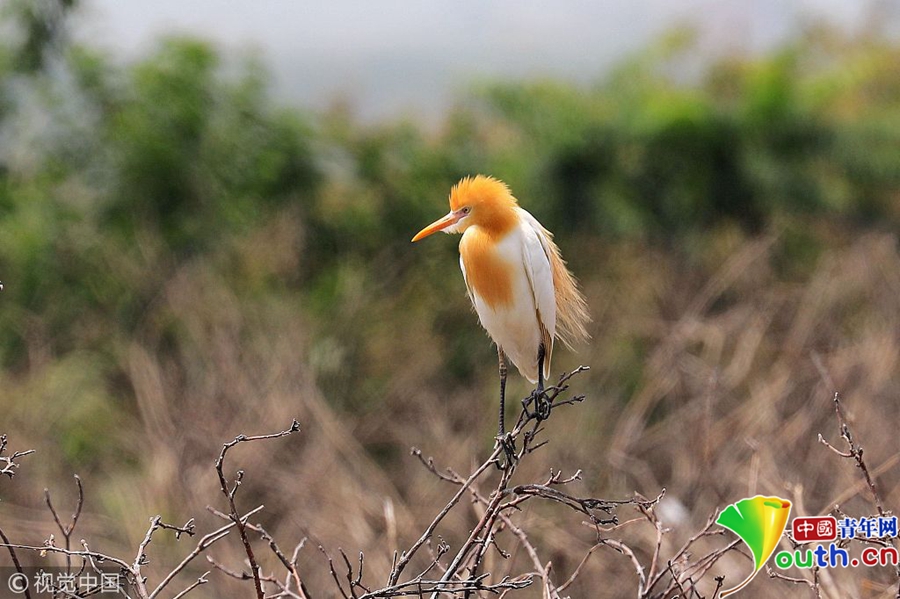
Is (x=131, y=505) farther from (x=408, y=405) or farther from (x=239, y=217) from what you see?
(x=239, y=217)

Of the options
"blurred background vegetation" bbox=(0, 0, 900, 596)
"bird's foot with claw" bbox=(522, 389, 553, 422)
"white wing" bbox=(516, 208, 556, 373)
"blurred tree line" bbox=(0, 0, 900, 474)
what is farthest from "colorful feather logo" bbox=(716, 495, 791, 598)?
"blurred tree line" bbox=(0, 0, 900, 474)

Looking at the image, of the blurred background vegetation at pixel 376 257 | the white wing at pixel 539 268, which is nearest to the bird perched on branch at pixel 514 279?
the white wing at pixel 539 268

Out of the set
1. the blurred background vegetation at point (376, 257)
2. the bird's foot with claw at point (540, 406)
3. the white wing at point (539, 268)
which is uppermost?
the blurred background vegetation at point (376, 257)

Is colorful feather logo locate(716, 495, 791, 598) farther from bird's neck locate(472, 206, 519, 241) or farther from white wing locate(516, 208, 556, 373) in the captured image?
bird's neck locate(472, 206, 519, 241)

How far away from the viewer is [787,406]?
3.97 meters

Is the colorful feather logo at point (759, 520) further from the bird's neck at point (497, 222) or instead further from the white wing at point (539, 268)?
the bird's neck at point (497, 222)

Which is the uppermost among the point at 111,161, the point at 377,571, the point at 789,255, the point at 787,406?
the point at 111,161

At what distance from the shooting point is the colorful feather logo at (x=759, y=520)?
1.64 meters

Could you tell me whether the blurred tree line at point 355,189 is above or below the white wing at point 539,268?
above

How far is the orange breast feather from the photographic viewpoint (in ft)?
5.82

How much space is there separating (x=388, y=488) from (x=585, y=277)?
2200 mm

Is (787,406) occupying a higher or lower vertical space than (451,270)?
lower

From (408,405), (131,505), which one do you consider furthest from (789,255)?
(131,505)

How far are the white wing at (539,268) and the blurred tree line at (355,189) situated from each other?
3262 mm
